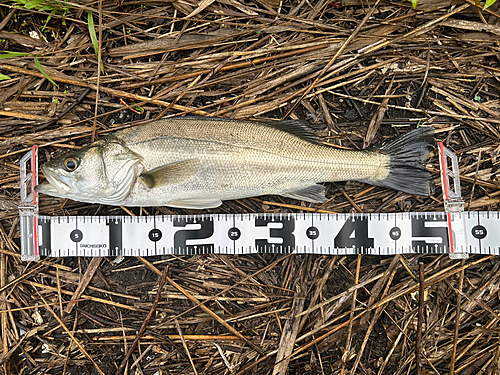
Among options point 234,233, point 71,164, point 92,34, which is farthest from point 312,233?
point 92,34

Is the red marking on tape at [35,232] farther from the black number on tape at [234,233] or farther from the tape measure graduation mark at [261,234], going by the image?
the black number on tape at [234,233]

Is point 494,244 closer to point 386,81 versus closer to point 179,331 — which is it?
point 386,81

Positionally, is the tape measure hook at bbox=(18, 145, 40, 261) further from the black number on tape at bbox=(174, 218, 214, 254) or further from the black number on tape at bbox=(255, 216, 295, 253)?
the black number on tape at bbox=(255, 216, 295, 253)

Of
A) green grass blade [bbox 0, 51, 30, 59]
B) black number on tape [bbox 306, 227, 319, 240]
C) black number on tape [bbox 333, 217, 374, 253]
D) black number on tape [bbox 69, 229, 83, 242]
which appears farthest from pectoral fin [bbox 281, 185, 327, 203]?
green grass blade [bbox 0, 51, 30, 59]

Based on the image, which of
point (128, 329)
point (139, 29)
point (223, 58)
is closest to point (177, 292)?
point (128, 329)

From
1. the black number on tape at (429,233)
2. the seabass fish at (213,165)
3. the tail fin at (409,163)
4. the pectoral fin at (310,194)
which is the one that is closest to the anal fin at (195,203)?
the seabass fish at (213,165)
